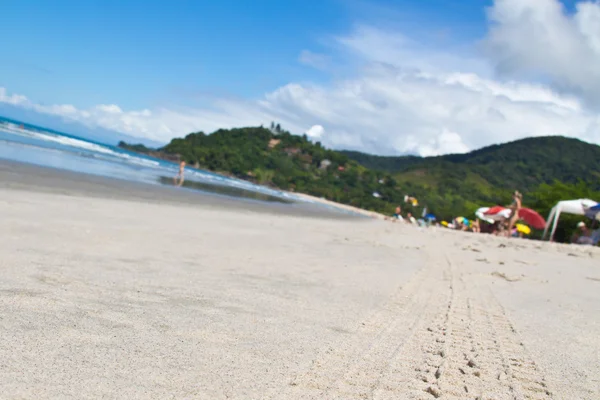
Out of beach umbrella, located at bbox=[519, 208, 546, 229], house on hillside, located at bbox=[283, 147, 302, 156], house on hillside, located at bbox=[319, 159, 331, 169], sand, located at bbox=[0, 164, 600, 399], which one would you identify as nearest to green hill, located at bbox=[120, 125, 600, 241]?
house on hillside, located at bbox=[319, 159, 331, 169]

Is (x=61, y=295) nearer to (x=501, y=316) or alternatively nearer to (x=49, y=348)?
(x=49, y=348)

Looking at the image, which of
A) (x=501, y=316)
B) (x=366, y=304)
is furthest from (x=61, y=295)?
(x=501, y=316)

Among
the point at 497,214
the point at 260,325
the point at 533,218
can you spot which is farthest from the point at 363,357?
the point at 533,218

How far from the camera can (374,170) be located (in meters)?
127

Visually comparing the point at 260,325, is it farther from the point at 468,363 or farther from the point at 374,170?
the point at 374,170

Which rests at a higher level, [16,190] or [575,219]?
[575,219]

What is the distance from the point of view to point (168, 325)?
3594 millimetres

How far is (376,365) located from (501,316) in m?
2.47

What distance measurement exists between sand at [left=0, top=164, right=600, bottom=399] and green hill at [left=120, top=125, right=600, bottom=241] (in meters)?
52.9

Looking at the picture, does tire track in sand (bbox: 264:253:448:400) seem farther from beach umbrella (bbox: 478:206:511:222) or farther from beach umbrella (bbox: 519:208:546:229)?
beach umbrella (bbox: 519:208:546:229)

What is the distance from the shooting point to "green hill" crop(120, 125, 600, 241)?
288 ft

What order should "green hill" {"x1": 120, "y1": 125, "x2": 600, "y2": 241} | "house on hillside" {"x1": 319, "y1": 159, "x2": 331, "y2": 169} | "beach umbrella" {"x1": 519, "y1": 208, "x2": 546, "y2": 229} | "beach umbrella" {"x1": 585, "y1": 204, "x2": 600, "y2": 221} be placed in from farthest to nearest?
1. "house on hillside" {"x1": 319, "y1": 159, "x2": 331, "y2": 169}
2. "green hill" {"x1": 120, "y1": 125, "x2": 600, "y2": 241}
3. "beach umbrella" {"x1": 519, "y1": 208, "x2": 546, "y2": 229}
4. "beach umbrella" {"x1": 585, "y1": 204, "x2": 600, "y2": 221}

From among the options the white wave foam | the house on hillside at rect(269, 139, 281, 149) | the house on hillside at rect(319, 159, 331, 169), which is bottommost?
the white wave foam

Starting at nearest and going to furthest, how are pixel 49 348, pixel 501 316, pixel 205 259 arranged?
pixel 49 348
pixel 501 316
pixel 205 259
